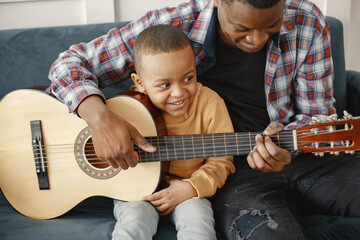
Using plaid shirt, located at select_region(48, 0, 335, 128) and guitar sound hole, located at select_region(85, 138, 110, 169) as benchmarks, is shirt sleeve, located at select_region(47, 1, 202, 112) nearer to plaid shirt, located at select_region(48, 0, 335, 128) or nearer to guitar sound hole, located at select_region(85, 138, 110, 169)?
plaid shirt, located at select_region(48, 0, 335, 128)

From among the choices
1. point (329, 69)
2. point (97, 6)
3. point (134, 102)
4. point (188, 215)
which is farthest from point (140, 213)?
point (97, 6)

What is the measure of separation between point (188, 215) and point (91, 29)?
3.19 ft

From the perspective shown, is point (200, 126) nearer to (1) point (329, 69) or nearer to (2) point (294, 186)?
(2) point (294, 186)

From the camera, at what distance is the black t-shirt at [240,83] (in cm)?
139

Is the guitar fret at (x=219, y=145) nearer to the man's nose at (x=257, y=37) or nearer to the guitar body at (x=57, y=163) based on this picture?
the guitar body at (x=57, y=163)

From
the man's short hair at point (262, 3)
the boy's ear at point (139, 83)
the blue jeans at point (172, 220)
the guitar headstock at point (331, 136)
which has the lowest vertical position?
the blue jeans at point (172, 220)

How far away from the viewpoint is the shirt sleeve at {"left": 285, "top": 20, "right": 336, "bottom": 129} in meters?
1.34

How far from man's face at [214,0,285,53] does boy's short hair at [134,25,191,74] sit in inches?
6.3

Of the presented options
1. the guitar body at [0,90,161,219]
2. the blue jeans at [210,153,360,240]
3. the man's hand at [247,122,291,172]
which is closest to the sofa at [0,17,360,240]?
the guitar body at [0,90,161,219]

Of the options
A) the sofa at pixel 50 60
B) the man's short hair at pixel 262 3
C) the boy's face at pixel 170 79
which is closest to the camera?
the man's short hair at pixel 262 3

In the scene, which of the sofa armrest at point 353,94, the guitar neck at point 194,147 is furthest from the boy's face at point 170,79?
the sofa armrest at point 353,94

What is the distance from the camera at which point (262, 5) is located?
1.02m

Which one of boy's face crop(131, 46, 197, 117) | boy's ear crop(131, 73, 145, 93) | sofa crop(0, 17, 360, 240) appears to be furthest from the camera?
Answer: sofa crop(0, 17, 360, 240)

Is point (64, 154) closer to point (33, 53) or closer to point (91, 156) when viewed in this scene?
point (91, 156)
